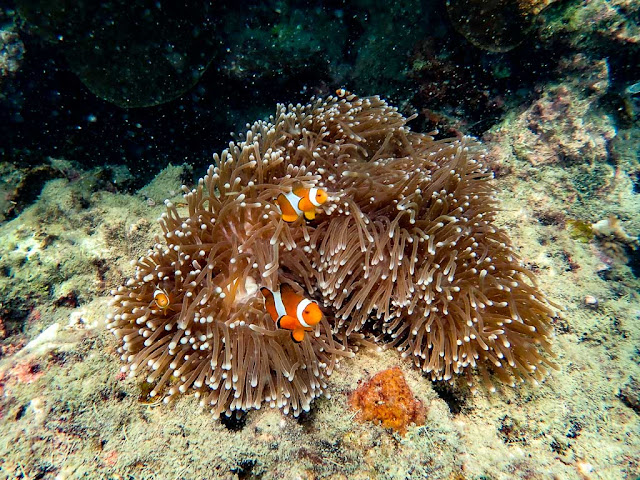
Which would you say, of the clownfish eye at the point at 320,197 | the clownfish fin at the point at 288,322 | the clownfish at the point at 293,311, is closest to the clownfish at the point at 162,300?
the clownfish at the point at 293,311

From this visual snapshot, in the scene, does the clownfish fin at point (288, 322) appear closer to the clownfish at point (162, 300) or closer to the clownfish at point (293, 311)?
the clownfish at point (293, 311)

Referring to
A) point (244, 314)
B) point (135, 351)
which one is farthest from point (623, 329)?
point (135, 351)

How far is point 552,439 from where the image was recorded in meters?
2.58

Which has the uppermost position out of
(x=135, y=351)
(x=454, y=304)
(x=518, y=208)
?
(x=518, y=208)

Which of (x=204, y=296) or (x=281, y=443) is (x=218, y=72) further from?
(x=281, y=443)

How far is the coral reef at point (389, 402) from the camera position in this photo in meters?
2.36

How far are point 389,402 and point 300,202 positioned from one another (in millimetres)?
1515

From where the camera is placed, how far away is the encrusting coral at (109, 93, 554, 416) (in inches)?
98.3

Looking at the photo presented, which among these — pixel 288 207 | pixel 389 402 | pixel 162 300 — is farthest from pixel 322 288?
pixel 162 300

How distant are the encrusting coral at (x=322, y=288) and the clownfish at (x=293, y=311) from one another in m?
0.21

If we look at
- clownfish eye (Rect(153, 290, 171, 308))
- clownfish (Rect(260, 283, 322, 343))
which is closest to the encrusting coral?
clownfish eye (Rect(153, 290, 171, 308))

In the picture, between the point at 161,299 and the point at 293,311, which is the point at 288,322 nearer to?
the point at 293,311

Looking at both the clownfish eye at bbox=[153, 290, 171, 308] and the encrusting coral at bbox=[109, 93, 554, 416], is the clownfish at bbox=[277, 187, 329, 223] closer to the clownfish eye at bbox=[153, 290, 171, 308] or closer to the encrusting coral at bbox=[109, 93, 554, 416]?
the encrusting coral at bbox=[109, 93, 554, 416]

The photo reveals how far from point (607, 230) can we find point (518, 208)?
1061 millimetres
